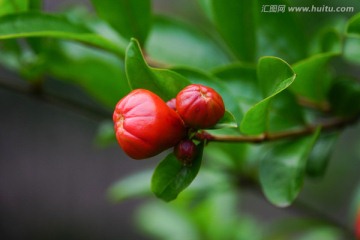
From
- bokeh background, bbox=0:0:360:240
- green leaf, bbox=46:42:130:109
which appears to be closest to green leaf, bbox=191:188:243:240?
green leaf, bbox=46:42:130:109

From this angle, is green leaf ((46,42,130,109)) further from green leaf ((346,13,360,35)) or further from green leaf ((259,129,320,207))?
green leaf ((346,13,360,35))

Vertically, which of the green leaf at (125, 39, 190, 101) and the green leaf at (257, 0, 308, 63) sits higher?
Answer: the green leaf at (125, 39, 190, 101)

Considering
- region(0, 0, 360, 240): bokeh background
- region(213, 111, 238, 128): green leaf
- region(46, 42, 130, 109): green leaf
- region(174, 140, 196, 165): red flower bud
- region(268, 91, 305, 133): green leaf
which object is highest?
region(213, 111, 238, 128): green leaf

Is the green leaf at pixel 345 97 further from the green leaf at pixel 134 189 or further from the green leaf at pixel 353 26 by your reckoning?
the green leaf at pixel 134 189

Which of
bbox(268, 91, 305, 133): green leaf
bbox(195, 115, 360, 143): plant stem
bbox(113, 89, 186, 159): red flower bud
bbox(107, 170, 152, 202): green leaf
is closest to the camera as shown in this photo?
bbox(113, 89, 186, 159): red flower bud

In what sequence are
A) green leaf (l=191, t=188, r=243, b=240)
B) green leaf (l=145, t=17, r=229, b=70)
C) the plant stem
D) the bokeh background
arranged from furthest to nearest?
the bokeh background, green leaf (l=191, t=188, r=243, b=240), green leaf (l=145, t=17, r=229, b=70), the plant stem

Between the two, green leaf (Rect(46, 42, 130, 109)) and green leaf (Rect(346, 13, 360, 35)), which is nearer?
green leaf (Rect(346, 13, 360, 35))
